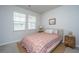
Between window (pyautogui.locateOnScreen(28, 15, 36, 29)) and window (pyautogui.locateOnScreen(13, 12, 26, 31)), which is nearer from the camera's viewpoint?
window (pyautogui.locateOnScreen(13, 12, 26, 31))

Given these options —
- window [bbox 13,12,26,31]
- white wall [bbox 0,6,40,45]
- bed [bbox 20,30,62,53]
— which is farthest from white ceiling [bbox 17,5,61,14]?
bed [bbox 20,30,62,53]

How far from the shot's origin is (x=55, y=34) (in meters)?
1.89

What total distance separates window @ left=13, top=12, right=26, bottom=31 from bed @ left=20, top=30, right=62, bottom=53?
0.90 feet

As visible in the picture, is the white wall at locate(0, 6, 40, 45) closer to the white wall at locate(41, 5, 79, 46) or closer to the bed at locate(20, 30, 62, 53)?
the bed at locate(20, 30, 62, 53)

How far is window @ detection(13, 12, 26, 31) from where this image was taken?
1.62 meters

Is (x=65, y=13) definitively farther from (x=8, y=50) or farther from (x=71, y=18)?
(x=8, y=50)

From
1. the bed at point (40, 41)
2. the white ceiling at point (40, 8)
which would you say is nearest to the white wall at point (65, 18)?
the white ceiling at point (40, 8)

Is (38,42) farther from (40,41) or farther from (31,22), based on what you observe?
(31,22)

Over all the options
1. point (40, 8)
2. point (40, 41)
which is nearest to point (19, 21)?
point (40, 8)

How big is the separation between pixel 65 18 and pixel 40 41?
0.79 m

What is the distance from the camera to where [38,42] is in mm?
1704
